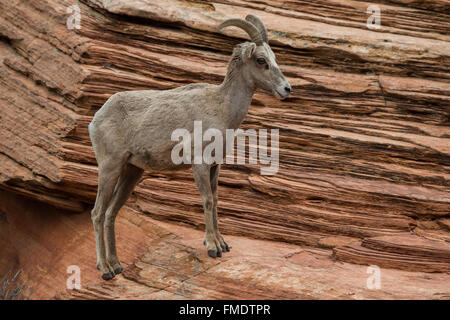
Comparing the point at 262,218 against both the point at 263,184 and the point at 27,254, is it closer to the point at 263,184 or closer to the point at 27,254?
the point at 263,184

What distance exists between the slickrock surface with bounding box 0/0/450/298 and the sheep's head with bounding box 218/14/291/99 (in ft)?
9.56

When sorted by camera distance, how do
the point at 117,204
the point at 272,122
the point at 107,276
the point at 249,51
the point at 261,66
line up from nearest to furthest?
the point at 249,51 → the point at 261,66 → the point at 107,276 → the point at 117,204 → the point at 272,122

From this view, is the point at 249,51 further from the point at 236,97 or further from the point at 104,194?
the point at 104,194

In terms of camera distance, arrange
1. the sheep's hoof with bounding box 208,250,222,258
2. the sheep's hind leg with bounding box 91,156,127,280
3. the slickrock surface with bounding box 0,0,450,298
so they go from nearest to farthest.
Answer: the sheep's hind leg with bounding box 91,156,127,280 → the sheep's hoof with bounding box 208,250,222,258 → the slickrock surface with bounding box 0,0,450,298

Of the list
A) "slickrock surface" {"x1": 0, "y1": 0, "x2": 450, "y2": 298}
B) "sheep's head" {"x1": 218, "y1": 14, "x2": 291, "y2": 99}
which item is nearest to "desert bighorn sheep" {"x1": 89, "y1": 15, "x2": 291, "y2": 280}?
"sheep's head" {"x1": 218, "y1": 14, "x2": 291, "y2": 99}

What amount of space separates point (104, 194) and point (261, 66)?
2.85m

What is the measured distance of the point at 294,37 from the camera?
Answer: 11.7 m

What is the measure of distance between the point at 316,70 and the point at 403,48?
174 cm

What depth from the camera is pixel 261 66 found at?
809cm

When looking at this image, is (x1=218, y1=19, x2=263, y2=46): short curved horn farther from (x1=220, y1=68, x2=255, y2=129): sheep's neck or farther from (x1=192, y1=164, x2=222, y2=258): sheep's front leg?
(x1=192, y1=164, x2=222, y2=258): sheep's front leg

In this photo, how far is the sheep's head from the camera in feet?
26.2

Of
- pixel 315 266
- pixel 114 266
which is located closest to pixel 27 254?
pixel 114 266

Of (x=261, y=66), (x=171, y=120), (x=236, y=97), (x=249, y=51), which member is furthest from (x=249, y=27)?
(x=171, y=120)

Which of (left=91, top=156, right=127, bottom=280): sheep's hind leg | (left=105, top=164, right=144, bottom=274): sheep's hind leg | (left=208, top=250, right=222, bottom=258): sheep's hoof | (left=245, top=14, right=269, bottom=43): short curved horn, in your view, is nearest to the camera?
(left=245, top=14, right=269, bottom=43): short curved horn
